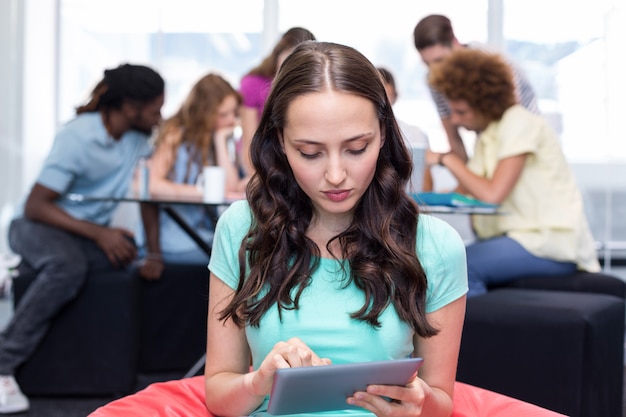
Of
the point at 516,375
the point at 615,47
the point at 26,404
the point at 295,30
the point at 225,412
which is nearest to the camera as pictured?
the point at 225,412

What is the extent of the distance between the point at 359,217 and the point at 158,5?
459 centimetres

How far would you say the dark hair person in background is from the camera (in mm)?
3186

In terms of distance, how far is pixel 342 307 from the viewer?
153 cm

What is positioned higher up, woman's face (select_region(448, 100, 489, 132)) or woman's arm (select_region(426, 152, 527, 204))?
woman's face (select_region(448, 100, 489, 132))

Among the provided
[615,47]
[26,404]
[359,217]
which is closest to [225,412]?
[359,217]

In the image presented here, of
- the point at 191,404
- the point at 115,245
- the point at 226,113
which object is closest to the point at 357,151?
the point at 191,404

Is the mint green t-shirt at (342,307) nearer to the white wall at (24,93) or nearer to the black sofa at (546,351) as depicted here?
the black sofa at (546,351)

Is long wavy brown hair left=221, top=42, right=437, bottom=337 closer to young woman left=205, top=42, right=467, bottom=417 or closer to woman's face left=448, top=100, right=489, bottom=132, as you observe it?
young woman left=205, top=42, right=467, bottom=417

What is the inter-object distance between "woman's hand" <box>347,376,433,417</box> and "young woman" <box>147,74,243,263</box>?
2.52 metres

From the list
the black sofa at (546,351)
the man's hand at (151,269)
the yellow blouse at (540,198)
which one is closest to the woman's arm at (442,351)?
the black sofa at (546,351)

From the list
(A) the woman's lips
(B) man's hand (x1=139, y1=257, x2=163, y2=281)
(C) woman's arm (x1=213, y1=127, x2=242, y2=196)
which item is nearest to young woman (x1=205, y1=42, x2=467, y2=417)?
(A) the woman's lips

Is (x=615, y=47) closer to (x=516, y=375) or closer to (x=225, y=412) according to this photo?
(x=516, y=375)

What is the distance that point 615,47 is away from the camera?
500cm

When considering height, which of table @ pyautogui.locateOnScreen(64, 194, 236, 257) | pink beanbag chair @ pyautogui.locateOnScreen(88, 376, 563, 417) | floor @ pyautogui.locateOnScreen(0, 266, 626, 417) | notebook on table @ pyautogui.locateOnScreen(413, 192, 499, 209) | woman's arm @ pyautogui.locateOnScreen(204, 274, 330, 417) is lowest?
floor @ pyautogui.locateOnScreen(0, 266, 626, 417)
